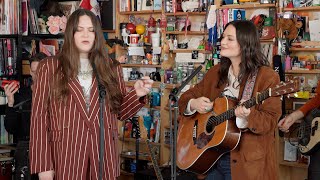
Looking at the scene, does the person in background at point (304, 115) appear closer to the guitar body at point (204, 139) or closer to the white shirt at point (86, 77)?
the guitar body at point (204, 139)

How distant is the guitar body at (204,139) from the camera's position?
2.50m

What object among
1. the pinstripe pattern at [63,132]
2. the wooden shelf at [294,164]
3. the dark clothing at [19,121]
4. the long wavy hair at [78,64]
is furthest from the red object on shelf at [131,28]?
the pinstripe pattern at [63,132]

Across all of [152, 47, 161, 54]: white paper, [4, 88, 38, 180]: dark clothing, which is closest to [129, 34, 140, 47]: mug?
[152, 47, 161, 54]: white paper

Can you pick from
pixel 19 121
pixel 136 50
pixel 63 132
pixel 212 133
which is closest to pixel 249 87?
pixel 212 133

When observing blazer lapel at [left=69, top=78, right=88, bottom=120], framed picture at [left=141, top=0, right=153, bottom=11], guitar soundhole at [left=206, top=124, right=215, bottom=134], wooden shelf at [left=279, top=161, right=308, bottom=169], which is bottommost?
wooden shelf at [left=279, top=161, right=308, bottom=169]

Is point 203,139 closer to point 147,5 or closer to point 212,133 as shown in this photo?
point 212,133

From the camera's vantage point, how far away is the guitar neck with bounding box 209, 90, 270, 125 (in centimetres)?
234

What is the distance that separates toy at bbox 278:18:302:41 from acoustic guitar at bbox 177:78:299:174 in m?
1.28

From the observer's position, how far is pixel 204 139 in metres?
2.72

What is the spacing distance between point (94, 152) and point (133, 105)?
305 mm

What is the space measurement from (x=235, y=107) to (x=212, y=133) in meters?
0.24

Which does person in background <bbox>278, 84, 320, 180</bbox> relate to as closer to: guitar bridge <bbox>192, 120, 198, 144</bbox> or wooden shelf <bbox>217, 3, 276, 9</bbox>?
guitar bridge <bbox>192, 120, 198, 144</bbox>

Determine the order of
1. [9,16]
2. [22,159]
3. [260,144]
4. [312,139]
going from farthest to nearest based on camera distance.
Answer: [9,16]
[22,159]
[312,139]
[260,144]

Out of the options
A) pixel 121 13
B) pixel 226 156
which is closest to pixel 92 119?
pixel 226 156
